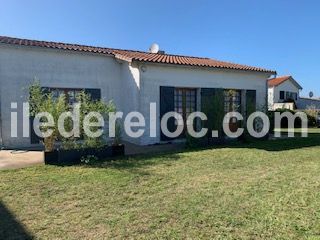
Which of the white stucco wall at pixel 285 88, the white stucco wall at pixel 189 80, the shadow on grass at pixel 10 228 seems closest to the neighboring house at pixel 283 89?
the white stucco wall at pixel 285 88

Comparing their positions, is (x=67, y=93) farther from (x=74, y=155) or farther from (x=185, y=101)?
(x=185, y=101)

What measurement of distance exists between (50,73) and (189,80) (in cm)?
676

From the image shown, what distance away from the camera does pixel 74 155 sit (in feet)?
34.2

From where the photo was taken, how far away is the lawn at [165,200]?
4965 millimetres

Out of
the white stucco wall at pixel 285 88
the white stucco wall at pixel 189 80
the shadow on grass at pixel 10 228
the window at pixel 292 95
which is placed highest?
the white stucco wall at pixel 285 88

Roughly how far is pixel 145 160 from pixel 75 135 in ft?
8.17

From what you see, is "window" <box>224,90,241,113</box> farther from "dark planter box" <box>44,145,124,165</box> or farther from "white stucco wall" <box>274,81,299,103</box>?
"white stucco wall" <box>274,81,299,103</box>

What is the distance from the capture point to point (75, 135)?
10492mm

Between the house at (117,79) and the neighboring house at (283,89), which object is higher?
the neighboring house at (283,89)

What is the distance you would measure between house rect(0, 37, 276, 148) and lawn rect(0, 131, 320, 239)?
5208 mm

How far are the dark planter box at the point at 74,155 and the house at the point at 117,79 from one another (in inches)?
151

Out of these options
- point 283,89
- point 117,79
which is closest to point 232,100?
point 117,79

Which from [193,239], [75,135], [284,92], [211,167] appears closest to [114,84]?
[75,135]

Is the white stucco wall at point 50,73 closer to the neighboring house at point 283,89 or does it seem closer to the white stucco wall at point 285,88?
the neighboring house at point 283,89
